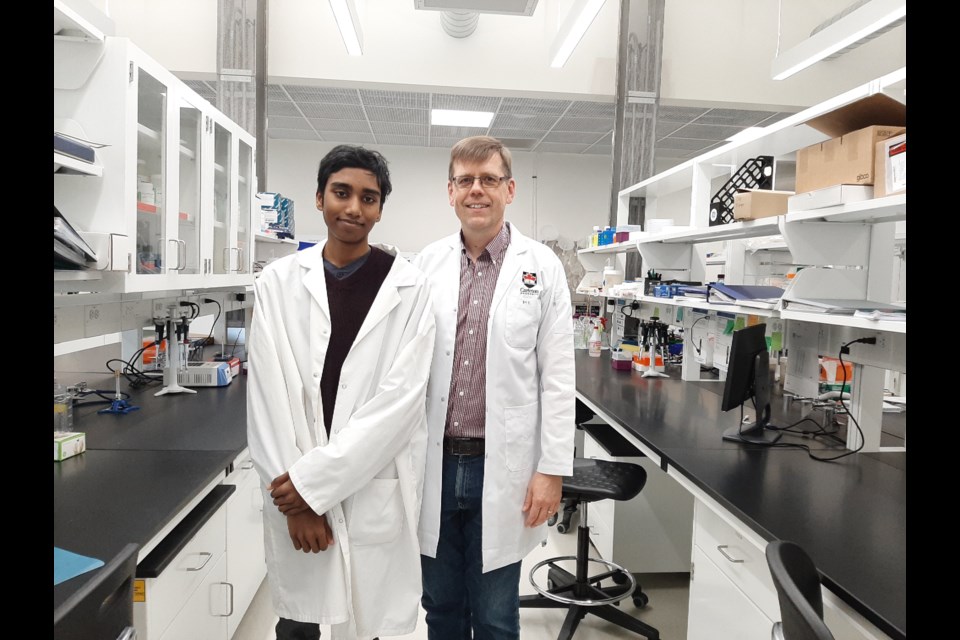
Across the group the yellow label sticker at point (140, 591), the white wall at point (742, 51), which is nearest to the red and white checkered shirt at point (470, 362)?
the yellow label sticker at point (140, 591)

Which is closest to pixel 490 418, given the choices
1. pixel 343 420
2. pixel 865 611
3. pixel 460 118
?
pixel 343 420

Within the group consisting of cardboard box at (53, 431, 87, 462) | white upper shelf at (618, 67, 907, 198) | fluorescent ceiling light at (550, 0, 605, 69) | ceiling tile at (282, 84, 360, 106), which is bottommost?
cardboard box at (53, 431, 87, 462)

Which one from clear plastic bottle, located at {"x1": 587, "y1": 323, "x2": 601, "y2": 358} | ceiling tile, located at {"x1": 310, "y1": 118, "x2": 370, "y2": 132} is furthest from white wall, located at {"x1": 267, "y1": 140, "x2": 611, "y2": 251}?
clear plastic bottle, located at {"x1": 587, "y1": 323, "x2": 601, "y2": 358}

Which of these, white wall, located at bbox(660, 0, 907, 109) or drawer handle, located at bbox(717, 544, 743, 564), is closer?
drawer handle, located at bbox(717, 544, 743, 564)

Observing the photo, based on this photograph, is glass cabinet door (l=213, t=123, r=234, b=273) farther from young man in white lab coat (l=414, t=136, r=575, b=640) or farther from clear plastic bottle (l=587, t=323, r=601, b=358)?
clear plastic bottle (l=587, t=323, r=601, b=358)

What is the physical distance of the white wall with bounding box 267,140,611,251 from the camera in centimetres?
735

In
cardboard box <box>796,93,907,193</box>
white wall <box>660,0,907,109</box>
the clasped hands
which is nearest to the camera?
the clasped hands

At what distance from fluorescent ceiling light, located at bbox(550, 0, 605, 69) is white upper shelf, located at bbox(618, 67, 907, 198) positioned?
3.15 ft

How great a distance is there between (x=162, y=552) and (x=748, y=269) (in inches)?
189

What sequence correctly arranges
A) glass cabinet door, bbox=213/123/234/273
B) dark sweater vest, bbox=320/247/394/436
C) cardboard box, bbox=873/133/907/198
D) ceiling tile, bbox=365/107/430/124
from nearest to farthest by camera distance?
dark sweater vest, bbox=320/247/394/436 < cardboard box, bbox=873/133/907/198 < glass cabinet door, bbox=213/123/234/273 < ceiling tile, bbox=365/107/430/124

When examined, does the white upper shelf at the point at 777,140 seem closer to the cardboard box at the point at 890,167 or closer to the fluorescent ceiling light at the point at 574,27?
the cardboard box at the point at 890,167

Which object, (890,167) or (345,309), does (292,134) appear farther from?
(890,167)

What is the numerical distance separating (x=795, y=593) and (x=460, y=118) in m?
5.86

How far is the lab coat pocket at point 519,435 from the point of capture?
1597 millimetres
